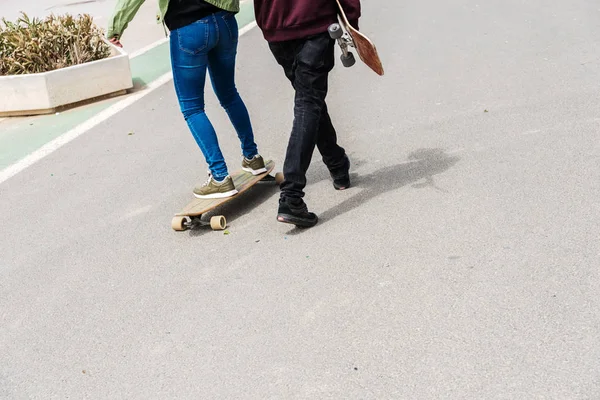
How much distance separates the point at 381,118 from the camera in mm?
8070

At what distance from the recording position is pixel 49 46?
1034cm

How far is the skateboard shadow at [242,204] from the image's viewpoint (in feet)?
19.8

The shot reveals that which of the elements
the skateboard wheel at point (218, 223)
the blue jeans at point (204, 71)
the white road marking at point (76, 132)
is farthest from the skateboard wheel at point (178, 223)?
the white road marking at point (76, 132)

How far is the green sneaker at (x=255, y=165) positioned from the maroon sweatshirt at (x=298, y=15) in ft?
3.61

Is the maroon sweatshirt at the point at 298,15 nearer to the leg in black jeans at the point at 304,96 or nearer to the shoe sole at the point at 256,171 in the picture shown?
the leg in black jeans at the point at 304,96

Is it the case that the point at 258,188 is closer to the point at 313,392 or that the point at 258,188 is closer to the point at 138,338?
the point at 138,338

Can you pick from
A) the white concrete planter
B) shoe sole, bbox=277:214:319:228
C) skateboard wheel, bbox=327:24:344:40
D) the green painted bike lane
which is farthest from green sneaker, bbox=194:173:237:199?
the white concrete planter

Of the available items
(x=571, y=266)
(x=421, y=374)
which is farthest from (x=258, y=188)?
(x=421, y=374)

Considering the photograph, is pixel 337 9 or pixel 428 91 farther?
pixel 428 91

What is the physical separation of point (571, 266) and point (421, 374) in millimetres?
1238

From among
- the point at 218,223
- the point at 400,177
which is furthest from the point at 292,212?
the point at 400,177

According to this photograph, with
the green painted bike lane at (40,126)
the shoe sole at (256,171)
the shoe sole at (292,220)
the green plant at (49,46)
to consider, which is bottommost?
the green painted bike lane at (40,126)

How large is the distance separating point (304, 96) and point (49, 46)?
5594mm

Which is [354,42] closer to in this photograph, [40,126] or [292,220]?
[292,220]
